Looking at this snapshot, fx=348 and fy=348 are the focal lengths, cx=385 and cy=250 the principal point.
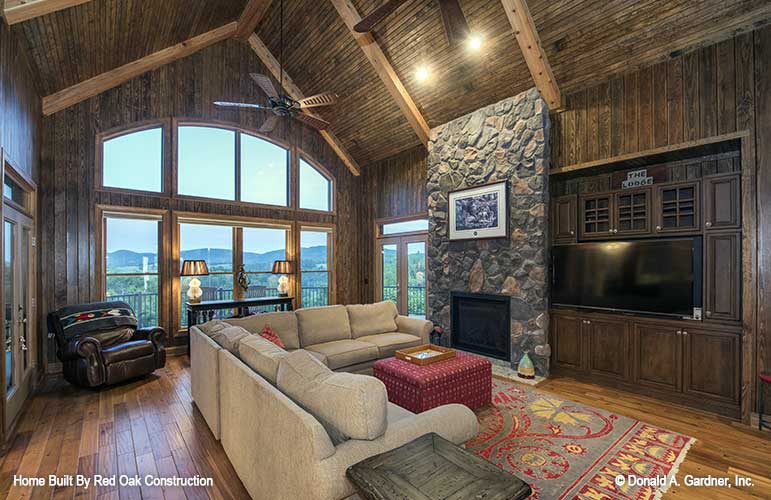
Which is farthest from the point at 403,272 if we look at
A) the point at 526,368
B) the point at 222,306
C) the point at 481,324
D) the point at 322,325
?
the point at 222,306

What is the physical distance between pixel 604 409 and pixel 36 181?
735cm

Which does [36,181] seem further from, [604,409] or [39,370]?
[604,409]

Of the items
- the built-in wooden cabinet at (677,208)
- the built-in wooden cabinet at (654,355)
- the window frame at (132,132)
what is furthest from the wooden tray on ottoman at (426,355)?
the window frame at (132,132)

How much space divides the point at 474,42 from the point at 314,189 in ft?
14.1

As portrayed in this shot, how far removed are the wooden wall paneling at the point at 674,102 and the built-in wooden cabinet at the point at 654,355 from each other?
2.00 metres

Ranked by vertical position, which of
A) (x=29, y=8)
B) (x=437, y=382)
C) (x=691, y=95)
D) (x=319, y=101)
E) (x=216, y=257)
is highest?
(x=29, y=8)

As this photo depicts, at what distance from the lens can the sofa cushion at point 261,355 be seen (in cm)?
214

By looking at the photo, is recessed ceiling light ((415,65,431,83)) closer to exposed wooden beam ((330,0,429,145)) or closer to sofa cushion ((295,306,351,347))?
exposed wooden beam ((330,0,429,145))

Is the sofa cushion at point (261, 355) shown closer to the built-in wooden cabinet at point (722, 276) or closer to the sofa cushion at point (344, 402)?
the sofa cushion at point (344, 402)

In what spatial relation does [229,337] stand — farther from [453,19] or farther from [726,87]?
[726,87]

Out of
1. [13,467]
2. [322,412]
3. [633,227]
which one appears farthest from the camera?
[633,227]

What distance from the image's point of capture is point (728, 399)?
11.2ft

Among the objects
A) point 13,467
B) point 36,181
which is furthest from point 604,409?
point 36,181

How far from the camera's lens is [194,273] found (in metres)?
5.75
